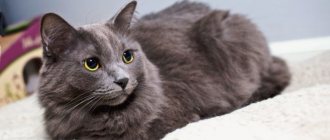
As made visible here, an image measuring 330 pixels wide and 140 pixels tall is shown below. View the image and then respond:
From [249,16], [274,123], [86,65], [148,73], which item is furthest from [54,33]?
[249,16]

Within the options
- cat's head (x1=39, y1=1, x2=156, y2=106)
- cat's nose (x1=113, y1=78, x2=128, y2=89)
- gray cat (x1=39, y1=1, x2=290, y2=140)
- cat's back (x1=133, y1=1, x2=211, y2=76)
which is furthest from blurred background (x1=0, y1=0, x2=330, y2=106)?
cat's nose (x1=113, y1=78, x2=128, y2=89)

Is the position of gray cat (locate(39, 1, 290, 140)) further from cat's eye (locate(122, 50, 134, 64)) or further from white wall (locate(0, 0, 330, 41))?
white wall (locate(0, 0, 330, 41))

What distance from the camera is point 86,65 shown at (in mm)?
1449

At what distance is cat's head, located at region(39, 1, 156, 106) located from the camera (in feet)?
4.65

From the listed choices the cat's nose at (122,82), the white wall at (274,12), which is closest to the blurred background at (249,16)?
the white wall at (274,12)

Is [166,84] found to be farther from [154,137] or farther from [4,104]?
[4,104]

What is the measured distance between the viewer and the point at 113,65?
4.72 ft

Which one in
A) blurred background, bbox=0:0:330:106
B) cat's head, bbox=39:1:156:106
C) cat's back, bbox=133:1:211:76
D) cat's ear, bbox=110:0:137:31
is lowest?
blurred background, bbox=0:0:330:106

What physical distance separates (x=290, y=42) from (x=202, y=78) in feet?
3.72

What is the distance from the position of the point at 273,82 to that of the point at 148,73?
79 cm

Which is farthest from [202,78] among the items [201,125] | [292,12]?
[292,12]

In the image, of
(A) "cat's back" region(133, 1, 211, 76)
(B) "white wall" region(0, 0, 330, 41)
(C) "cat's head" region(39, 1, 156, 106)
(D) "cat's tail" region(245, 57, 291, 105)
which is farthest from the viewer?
(B) "white wall" region(0, 0, 330, 41)

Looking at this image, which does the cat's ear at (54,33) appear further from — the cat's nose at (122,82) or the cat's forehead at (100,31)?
the cat's nose at (122,82)

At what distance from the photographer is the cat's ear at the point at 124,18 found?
5.20 feet
